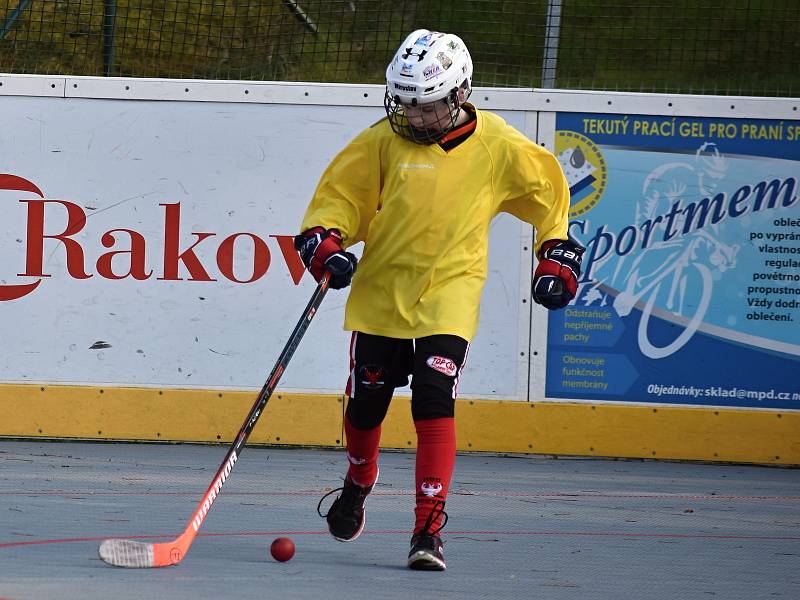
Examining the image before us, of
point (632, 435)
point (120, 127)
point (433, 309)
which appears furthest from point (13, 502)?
A: point (632, 435)

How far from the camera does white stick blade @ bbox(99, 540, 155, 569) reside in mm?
3658

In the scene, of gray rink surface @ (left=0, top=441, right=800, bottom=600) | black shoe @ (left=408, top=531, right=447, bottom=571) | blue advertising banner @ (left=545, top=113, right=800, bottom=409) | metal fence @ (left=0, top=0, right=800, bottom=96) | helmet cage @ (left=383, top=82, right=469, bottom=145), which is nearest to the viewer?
gray rink surface @ (left=0, top=441, right=800, bottom=600)

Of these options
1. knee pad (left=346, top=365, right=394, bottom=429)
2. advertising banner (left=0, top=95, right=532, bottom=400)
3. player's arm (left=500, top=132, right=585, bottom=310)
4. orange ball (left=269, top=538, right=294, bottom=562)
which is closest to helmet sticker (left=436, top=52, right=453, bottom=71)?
player's arm (left=500, top=132, right=585, bottom=310)

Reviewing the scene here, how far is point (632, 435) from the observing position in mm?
7074

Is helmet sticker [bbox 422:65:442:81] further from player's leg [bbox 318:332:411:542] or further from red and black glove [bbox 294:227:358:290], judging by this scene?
player's leg [bbox 318:332:411:542]

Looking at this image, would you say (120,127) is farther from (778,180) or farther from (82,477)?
(778,180)

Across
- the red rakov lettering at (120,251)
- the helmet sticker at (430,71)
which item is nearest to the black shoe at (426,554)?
the helmet sticker at (430,71)

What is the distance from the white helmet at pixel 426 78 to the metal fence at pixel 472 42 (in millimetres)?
3334

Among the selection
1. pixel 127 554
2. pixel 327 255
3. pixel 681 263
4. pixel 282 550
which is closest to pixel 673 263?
pixel 681 263

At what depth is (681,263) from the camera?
712cm

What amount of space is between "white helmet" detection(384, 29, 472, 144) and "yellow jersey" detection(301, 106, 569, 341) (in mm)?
86

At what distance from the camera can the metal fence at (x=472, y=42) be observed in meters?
7.66

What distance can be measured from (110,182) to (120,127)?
31 centimetres

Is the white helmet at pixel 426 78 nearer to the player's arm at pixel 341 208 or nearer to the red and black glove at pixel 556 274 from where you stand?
the player's arm at pixel 341 208
